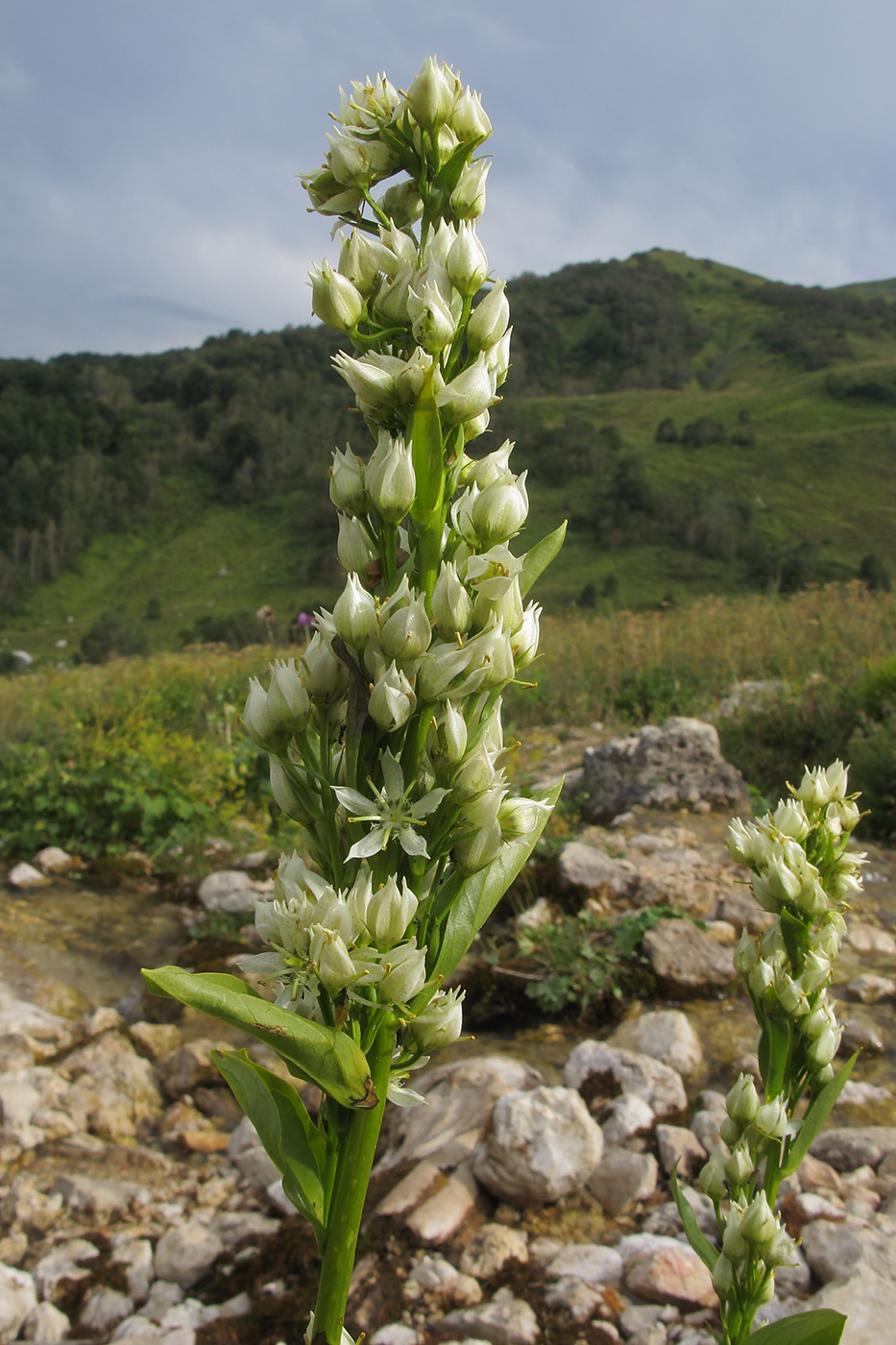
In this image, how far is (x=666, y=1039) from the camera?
141 inches

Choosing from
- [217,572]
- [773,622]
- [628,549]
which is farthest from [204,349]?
[773,622]

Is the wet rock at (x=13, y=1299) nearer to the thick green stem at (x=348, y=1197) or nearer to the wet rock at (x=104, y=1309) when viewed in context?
the wet rock at (x=104, y=1309)

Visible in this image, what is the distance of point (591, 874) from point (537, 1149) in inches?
89.8

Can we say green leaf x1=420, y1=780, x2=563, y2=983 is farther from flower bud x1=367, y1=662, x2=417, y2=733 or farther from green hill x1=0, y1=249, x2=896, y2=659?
green hill x1=0, y1=249, x2=896, y2=659

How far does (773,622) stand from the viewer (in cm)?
1284

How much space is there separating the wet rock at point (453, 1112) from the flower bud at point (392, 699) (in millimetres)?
2501

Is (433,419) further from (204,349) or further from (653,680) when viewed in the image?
(204,349)

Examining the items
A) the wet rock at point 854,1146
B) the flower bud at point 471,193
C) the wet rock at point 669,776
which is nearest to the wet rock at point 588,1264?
the wet rock at point 854,1146

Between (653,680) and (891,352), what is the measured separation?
91638mm

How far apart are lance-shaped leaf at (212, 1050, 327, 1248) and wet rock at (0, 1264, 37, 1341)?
2.14m

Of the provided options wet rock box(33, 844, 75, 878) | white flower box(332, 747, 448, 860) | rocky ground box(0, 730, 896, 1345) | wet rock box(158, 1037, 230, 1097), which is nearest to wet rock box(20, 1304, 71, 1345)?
rocky ground box(0, 730, 896, 1345)

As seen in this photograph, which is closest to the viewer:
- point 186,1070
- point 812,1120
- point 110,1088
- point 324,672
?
point 324,672

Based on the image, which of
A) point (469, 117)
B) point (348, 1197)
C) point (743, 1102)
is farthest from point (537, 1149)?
point (469, 117)

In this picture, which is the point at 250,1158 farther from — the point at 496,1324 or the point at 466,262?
the point at 466,262
